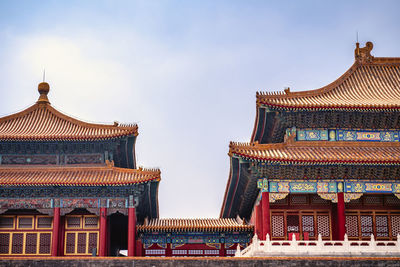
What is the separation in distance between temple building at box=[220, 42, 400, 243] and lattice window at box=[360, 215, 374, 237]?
39 mm

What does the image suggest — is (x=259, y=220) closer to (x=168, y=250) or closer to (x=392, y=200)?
(x=168, y=250)

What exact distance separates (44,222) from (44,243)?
1132mm

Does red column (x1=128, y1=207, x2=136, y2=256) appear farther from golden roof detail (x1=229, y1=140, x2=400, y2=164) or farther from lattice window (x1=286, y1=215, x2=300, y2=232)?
lattice window (x1=286, y1=215, x2=300, y2=232)

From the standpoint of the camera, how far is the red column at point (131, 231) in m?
33.4

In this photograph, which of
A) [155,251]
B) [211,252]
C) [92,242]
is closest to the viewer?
[92,242]

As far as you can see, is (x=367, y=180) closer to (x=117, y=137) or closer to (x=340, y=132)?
(x=340, y=132)

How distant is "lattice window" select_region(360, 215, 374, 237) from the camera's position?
33.5 metres

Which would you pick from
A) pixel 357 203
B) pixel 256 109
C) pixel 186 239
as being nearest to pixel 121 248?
pixel 186 239

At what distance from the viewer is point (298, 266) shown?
27.9 metres

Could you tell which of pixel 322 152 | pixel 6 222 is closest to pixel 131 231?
pixel 6 222

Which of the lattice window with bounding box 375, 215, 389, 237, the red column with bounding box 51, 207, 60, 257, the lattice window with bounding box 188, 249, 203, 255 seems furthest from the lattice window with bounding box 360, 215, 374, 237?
the red column with bounding box 51, 207, 60, 257

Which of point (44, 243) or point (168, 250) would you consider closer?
point (44, 243)

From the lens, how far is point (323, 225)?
33.6m

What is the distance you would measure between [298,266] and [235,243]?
8551 mm
